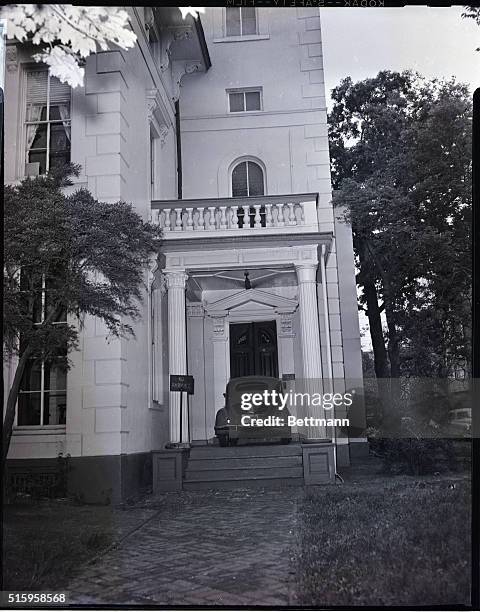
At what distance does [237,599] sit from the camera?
90.5 inches

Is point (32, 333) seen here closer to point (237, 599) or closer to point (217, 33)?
point (237, 599)

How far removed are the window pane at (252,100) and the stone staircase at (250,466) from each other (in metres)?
1.48

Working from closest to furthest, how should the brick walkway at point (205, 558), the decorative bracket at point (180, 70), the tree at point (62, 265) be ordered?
the brick walkway at point (205, 558) < the tree at point (62, 265) < the decorative bracket at point (180, 70)

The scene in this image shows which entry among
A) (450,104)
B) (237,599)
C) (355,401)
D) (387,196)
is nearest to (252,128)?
(387,196)

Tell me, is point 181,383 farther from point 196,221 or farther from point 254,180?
point 254,180

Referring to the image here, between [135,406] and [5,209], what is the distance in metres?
0.98

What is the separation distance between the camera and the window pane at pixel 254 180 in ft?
8.95

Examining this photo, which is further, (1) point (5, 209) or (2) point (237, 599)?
(1) point (5, 209)

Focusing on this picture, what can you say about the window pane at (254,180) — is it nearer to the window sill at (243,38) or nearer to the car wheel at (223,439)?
the window sill at (243,38)

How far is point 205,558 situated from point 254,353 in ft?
2.64

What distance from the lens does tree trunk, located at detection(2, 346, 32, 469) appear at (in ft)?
8.35

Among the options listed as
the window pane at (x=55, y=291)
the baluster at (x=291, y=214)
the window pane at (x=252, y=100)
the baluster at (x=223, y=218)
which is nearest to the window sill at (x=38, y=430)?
the window pane at (x=55, y=291)

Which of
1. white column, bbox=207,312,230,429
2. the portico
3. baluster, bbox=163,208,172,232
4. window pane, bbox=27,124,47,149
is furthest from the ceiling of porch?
window pane, bbox=27,124,47,149

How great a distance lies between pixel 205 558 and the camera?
236cm
